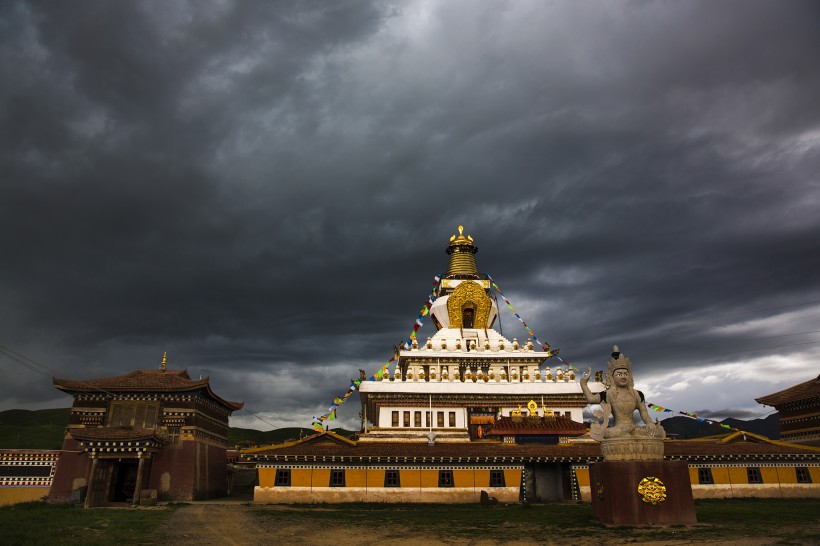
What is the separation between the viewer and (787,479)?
33.6 m

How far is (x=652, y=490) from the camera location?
1848 cm

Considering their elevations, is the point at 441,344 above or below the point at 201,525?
above

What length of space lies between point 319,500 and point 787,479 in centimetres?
2894

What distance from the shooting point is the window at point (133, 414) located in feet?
123

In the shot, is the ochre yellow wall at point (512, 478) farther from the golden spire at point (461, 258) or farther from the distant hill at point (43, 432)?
the golden spire at point (461, 258)

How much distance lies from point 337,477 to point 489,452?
9399 mm

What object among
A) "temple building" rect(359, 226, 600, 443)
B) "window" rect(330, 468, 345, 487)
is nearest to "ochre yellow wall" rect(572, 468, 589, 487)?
"temple building" rect(359, 226, 600, 443)

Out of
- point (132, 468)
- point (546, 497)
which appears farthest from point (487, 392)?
point (132, 468)

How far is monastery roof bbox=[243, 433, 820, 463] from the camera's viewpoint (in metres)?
32.5

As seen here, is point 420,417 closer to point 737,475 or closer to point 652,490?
point 737,475

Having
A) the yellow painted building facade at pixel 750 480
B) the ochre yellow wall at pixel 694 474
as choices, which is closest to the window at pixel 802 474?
the yellow painted building facade at pixel 750 480

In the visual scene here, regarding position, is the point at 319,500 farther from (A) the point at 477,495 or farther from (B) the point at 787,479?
(B) the point at 787,479

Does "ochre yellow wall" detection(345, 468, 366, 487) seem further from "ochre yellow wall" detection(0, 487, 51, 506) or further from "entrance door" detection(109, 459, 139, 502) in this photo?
"ochre yellow wall" detection(0, 487, 51, 506)

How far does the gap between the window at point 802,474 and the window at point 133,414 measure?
42117 millimetres
